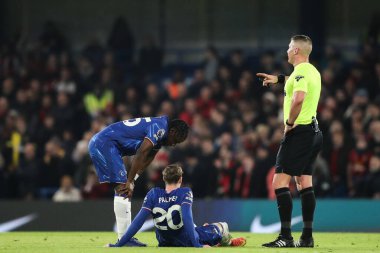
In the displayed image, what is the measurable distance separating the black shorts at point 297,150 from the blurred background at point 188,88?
6.35 m

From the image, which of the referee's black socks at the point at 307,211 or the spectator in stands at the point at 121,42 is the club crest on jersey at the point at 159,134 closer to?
the referee's black socks at the point at 307,211

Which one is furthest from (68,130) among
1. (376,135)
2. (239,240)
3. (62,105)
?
(239,240)

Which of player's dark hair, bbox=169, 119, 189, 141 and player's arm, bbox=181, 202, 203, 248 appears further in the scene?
player's dark hair, bbox=169, 119, 189, 141

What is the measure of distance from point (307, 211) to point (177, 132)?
1.69m

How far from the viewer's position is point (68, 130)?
22547 mm

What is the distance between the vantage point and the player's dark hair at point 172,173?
11.6 metres

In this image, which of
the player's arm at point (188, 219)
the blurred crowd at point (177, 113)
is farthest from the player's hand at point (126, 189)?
the blurred crowd at point (177, 113)

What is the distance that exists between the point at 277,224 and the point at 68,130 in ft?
20.2

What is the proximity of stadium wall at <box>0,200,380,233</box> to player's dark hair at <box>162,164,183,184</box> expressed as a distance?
20.6 feet

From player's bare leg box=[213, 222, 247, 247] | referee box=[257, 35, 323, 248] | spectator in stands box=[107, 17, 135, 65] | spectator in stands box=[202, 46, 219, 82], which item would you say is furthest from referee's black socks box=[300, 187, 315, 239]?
spectator in stands box=[107, 17, 135, 65]

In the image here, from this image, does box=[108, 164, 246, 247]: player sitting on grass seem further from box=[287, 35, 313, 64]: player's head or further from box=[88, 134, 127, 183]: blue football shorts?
box=[287, 35, 313, 64]: player's head

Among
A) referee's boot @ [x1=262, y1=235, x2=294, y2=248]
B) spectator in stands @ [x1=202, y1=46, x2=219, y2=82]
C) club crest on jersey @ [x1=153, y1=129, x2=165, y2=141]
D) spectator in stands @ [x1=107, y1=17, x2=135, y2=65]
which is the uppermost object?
spectator in stands @ [x1=107, y1=17, x2=135, y2=65]

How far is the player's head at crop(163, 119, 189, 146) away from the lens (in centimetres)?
1220

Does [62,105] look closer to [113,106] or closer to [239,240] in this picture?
[113,106]
